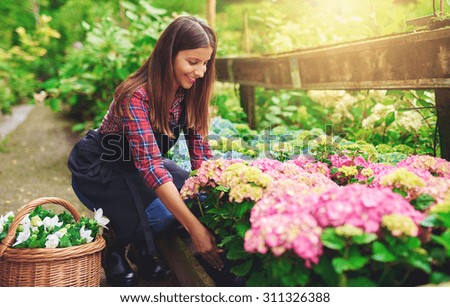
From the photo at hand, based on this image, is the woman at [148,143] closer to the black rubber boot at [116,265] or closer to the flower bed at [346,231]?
the black rubber boot at [116,265]

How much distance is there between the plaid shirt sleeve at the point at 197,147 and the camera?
103 inches

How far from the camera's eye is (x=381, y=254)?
1243mm

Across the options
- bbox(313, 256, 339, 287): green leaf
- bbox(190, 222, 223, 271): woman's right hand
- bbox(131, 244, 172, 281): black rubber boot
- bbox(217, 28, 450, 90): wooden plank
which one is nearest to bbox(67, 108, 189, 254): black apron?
bbox(131, 244, 172, 281): black rubber boot

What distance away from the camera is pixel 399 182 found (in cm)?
153

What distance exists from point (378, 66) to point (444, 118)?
1.54 ft

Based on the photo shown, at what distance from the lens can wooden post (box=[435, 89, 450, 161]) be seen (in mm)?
2465

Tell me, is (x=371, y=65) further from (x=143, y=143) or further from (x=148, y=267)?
(x=148, y=267)

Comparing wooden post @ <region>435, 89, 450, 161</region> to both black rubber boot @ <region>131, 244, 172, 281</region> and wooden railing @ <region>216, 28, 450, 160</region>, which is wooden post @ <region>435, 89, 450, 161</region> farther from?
black rubber boot @ <region>131, 244, 172, 281</region>

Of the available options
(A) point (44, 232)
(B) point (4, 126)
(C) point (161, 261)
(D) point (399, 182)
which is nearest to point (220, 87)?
(B) point (4, 126)

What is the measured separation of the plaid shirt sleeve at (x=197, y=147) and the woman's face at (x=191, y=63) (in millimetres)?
425

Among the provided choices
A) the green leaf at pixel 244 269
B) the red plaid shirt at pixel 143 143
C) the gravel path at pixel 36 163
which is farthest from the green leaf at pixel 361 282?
the gravel path at pixel 36 163

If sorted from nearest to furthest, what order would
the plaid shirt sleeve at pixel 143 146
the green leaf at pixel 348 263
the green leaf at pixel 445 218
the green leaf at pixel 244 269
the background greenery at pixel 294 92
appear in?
the green leaf at pixel 348 263 < the green leaf at pixel 445 218 < the green leaf at pixel 244 269 < the plaid shirt sleeve at pixel 143 146 < the background greenery at pixel 294 92

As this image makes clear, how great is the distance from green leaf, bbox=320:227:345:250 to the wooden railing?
1308 mm
